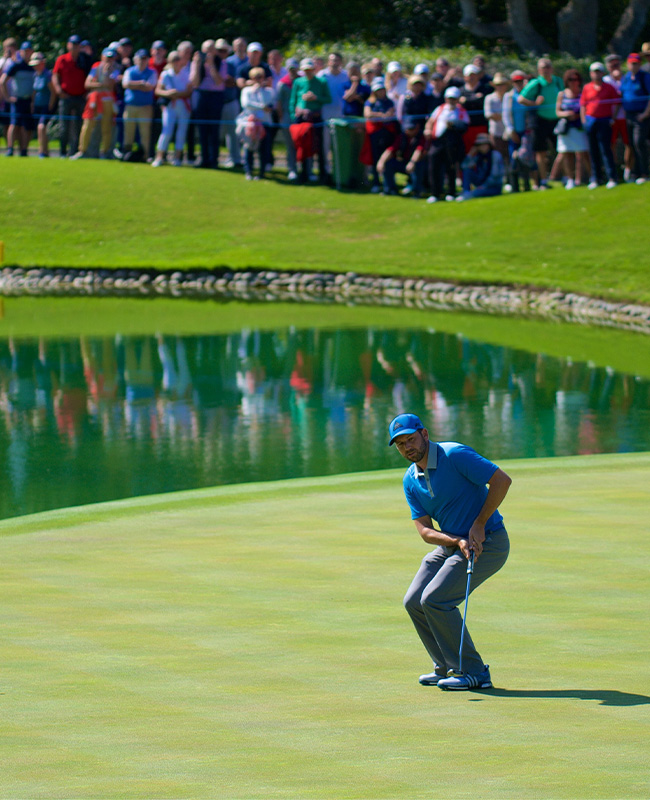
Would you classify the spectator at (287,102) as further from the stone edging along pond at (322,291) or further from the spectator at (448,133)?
the stone edging along pond at (322,291)

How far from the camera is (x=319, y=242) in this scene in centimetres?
2647

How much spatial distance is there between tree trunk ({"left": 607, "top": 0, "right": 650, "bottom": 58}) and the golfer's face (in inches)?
1264

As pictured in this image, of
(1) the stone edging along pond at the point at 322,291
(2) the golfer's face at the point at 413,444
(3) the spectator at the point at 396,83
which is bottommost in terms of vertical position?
(1) the stone edging along pond at the point at 322,291

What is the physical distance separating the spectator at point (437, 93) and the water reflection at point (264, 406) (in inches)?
274

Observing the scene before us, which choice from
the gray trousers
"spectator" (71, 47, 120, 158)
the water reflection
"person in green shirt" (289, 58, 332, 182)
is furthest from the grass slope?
the gray trousers

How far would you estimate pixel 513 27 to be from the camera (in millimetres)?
36906

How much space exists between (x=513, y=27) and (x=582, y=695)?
33.1 meters

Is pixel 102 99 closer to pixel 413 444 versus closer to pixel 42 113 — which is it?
pixel 42 113

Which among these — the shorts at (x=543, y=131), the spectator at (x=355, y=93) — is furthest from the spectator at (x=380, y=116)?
the shorts at (x=543, y=131)

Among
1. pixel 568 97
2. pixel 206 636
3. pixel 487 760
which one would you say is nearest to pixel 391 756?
pixel 487 760

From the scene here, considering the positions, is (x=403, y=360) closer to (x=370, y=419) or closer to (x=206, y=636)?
(x=370, y=419)

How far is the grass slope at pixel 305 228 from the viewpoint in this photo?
2378cm

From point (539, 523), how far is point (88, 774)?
523cm

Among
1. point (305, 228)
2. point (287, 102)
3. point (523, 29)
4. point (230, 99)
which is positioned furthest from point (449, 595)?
point (523, 29)
